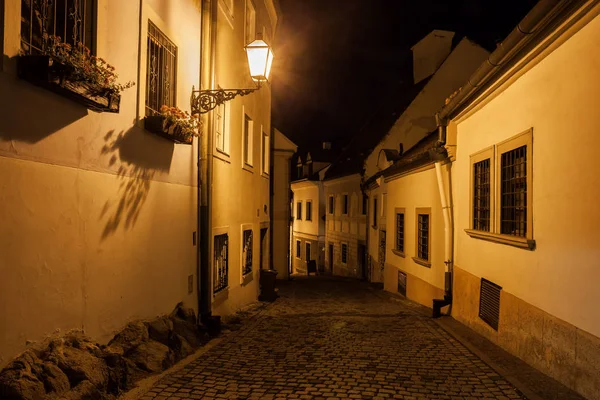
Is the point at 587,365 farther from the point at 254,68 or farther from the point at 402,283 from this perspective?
the point at 402,283

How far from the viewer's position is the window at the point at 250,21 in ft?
46.3

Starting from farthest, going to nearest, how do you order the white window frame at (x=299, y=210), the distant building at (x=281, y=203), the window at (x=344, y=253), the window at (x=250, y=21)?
the white window frame at (x=299, y=210) → the window at (x=344, y=253) → the distant building at (x=281, y=203) → the window at (x=250, y=21)

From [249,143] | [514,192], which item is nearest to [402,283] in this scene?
[249,143]

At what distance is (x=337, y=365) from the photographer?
280 inches

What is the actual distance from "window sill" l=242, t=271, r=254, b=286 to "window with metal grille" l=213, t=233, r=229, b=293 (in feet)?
5.97

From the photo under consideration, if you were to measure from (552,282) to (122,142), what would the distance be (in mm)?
5727

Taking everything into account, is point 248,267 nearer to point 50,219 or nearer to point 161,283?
point 161,283

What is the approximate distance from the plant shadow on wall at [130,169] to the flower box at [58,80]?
78 cm

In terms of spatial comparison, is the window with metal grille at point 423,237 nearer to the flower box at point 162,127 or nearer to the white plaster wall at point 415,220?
the white plaster wall at point 415,220

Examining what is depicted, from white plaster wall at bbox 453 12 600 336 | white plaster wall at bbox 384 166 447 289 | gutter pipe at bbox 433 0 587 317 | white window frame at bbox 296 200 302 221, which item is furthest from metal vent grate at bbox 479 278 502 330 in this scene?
white window frame at bbox 296 200 302 221

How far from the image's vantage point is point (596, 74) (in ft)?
17.3

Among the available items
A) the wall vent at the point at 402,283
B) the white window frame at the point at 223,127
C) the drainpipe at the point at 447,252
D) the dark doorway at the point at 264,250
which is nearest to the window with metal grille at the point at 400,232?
the wall vent at the point at 402,283

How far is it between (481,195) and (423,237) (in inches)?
180

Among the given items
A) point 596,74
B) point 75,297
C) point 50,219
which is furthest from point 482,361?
point 50,219
